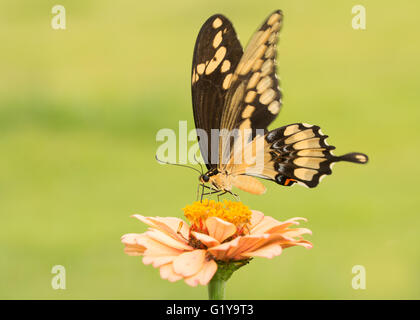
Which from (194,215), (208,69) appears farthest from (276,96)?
(194,215)

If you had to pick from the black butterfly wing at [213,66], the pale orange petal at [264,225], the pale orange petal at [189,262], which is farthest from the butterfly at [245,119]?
the pale orange petal at [189,262]

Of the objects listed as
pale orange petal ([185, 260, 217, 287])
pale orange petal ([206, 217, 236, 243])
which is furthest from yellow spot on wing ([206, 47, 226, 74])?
pale orange petal ([185, 260, 217, 287])

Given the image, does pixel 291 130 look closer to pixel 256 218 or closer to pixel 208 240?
pixel 256 218

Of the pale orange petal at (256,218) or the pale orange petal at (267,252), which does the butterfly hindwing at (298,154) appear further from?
the pale orange petal at (267,252)

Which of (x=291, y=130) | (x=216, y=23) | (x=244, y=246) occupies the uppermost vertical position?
(x=216, y=23)

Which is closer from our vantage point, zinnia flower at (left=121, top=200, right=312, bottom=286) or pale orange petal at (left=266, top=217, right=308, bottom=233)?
zinnia flower at (left=121, top=200, right=312, bottom=286)

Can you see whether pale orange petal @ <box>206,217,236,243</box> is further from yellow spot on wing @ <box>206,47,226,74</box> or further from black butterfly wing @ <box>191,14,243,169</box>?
yellow spot on wing @ <box>206,47,226,74</box>

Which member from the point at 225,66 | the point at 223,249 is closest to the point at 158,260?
the point at 223,249
